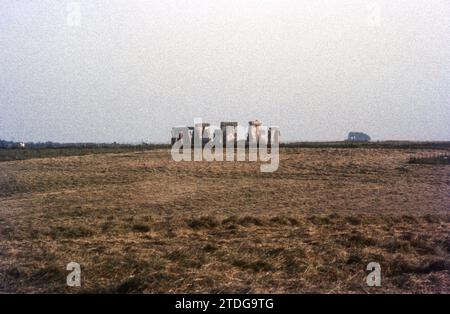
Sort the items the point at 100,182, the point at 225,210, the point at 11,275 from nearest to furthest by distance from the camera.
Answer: the point at 11,275 < the point at 225,210 < the point at 100,182

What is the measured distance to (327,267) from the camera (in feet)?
27.1

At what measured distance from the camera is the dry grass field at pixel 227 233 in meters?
7.58

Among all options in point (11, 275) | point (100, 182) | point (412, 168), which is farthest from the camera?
point (412, 168)

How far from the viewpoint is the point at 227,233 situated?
12.3 m

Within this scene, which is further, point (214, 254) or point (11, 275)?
point (214, 254)

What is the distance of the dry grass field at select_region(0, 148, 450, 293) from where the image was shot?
24.9ft

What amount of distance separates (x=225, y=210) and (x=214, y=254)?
8.28 m
